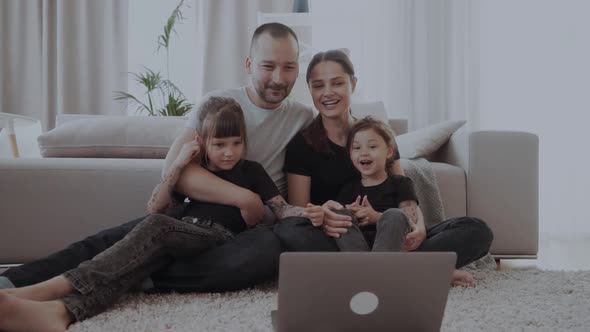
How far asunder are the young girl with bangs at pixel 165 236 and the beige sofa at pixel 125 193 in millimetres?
360

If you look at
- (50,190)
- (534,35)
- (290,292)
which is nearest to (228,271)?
(290,292)

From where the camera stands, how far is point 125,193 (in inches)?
74.2

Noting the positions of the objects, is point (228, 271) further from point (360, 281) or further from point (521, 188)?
point (521, 188)

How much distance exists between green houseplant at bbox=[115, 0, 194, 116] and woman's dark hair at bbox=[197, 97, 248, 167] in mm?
2042

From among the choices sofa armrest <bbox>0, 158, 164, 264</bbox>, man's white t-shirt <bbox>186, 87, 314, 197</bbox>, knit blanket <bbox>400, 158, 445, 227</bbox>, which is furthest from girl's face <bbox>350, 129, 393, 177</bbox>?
sofa armrest <bbox>0, 158, 164, 264</bbox>

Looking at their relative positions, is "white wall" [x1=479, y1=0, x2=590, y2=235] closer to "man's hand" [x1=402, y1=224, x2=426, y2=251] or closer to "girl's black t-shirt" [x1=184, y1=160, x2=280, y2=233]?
"man's hand" [x1=402, y1=224, x2=426, y2=251]

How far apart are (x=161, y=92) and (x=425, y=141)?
239 centimetres

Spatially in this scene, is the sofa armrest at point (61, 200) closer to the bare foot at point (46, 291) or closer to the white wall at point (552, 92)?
the bare foot at point (46, 291)

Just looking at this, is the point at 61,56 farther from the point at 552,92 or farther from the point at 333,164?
the point at 552,92

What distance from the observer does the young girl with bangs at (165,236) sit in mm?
1114

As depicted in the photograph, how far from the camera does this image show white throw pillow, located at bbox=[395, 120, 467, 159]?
209cm

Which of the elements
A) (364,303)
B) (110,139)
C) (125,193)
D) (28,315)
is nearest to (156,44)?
(110,139)

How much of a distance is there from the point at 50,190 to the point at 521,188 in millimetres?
1580

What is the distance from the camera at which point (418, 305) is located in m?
0.93
